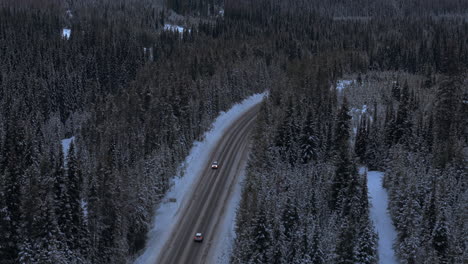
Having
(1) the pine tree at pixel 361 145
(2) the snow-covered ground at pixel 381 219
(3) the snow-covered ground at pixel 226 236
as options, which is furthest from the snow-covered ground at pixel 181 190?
(1) the pine tree at pixel 361 145

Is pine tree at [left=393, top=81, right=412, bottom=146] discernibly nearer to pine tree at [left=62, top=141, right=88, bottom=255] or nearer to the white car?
the white car

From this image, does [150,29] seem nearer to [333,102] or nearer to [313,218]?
[333,102]

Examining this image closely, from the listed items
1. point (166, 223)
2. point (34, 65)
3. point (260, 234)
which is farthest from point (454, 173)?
point (34, 65)

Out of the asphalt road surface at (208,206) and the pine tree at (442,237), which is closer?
the pine tree at (442,237)

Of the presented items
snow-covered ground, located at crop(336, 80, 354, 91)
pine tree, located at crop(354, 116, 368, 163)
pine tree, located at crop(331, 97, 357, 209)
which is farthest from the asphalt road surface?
snow-covered ground, located at crop(336, 80, 354, 91)

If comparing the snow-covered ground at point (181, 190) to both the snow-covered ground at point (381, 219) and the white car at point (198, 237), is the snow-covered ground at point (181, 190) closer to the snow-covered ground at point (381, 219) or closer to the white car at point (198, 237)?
the white car at point (198, 237)

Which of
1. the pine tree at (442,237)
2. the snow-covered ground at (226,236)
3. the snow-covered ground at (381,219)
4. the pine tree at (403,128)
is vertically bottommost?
the snow-covered ground at (226,236)
